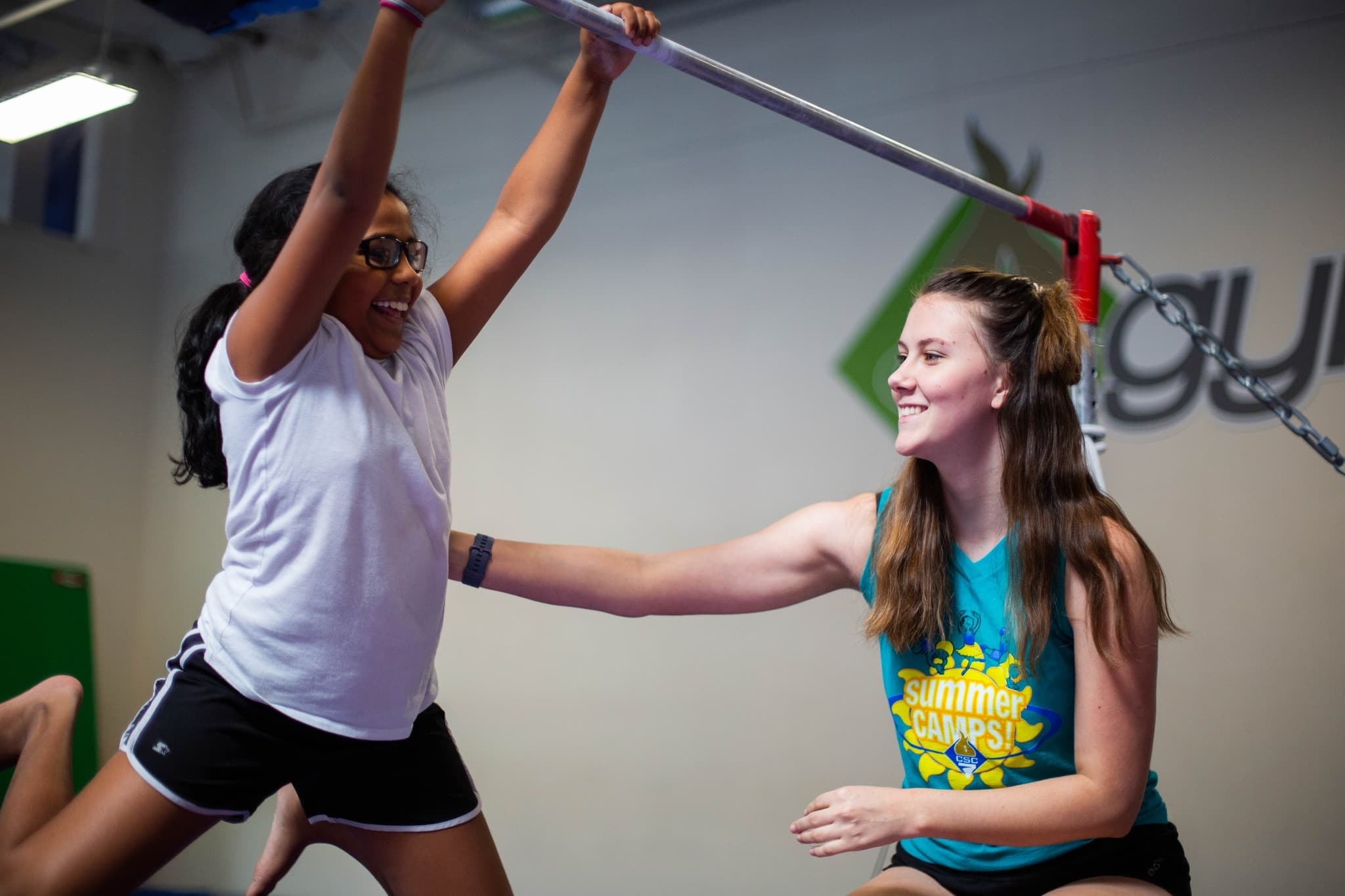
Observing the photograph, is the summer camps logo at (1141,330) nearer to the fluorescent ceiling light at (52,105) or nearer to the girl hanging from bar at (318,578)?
the girl hanging from bar at (318,578)

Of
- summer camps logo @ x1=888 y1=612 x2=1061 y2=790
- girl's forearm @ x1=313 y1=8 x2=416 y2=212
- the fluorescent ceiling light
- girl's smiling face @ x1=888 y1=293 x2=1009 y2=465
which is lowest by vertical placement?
summer camps logo @ x1=888 y1=612 x2=1061 y2=790

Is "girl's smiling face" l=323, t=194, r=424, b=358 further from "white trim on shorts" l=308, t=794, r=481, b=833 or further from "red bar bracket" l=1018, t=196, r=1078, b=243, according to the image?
"red bar bracket" l=1018, t=196, r=1078, b=243

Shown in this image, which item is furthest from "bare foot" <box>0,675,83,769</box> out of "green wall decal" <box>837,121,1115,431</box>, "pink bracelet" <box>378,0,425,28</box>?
"green wall decal" <box>837,121,1115,431</box>

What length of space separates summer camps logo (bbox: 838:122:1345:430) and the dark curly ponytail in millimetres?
2226

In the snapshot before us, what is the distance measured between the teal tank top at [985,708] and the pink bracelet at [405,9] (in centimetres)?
126

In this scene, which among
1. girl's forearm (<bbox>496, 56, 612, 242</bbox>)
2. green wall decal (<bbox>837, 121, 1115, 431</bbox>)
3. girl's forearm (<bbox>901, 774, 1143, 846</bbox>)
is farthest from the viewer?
green wall decal (<bbox>837, 121, 1115, 431</bbox>)

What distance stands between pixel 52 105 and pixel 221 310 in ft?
13.4

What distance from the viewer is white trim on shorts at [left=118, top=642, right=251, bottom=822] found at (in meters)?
1.50

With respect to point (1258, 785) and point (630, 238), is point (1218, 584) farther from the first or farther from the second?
point (630, 238)

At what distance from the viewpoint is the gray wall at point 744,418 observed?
310 cm

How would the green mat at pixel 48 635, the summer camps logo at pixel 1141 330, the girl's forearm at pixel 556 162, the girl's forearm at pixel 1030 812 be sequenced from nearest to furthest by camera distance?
the girl's forearm at pixel 1030 812 → the girl's forearm at pixel 556 162 → the summer camps logo at pixel 1141 330 → the green mat at pixel 48 635

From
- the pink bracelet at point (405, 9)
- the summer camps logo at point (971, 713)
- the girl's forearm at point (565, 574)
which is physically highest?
the pink bracelet at point (405, 9)

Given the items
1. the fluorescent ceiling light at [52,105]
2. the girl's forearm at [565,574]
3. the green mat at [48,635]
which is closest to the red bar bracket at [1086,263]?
the girl's forearm at [565,574]

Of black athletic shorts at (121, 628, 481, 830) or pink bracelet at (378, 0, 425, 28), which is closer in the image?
pink bracelet at (378, 0, 425, 28)
